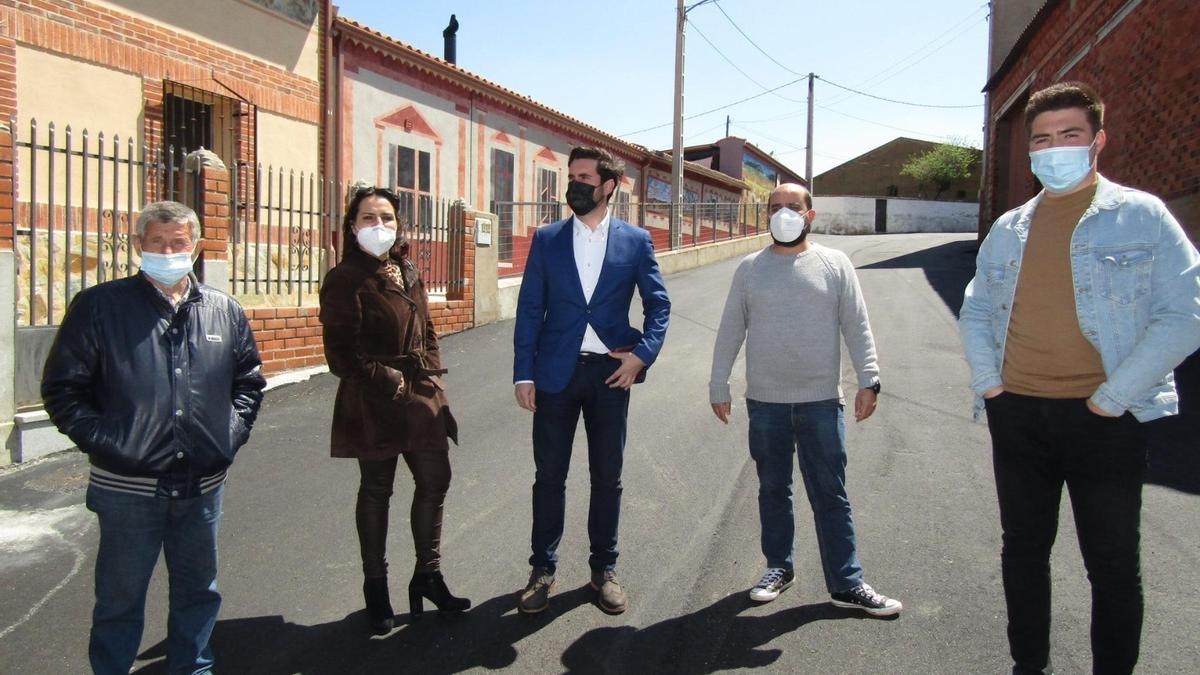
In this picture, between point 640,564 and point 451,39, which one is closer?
point 640,564

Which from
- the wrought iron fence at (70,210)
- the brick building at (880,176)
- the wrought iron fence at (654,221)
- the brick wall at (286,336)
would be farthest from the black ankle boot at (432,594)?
the brick building at (880,176)

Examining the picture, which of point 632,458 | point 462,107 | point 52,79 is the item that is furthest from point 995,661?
point 462,107

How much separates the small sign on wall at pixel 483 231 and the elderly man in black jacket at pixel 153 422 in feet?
26.8

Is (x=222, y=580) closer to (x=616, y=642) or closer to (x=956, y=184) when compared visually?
(x=616, y=642)

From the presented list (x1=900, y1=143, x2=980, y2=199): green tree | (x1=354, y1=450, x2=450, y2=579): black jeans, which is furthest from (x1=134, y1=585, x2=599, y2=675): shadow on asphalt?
(x1=900, y1=143, x2=980, y2=199): green tree

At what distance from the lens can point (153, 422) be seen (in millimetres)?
2707

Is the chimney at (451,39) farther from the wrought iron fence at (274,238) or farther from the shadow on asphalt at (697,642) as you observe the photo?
the shadow on asphalt at (697,642)

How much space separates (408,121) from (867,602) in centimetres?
1275

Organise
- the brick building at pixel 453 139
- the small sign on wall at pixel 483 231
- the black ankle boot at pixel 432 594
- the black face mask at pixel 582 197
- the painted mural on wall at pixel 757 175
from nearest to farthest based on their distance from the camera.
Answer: the black ankle boot at pixel 432 594, the black face mask at pixel 582 197, the small sign on wall at pixel 483 231, the brick building at pixel 453 139, the painted mural on wall at pixel 757 175

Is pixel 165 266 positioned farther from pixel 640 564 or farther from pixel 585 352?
pixel 640 564

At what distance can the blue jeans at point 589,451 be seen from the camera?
12.1 feet

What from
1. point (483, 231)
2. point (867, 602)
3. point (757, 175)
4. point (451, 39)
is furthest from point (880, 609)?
point (757, 175)

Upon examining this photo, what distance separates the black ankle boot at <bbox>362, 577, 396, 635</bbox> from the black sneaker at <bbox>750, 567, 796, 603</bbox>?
1562mm

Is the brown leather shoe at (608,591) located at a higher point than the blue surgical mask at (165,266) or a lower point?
lower
